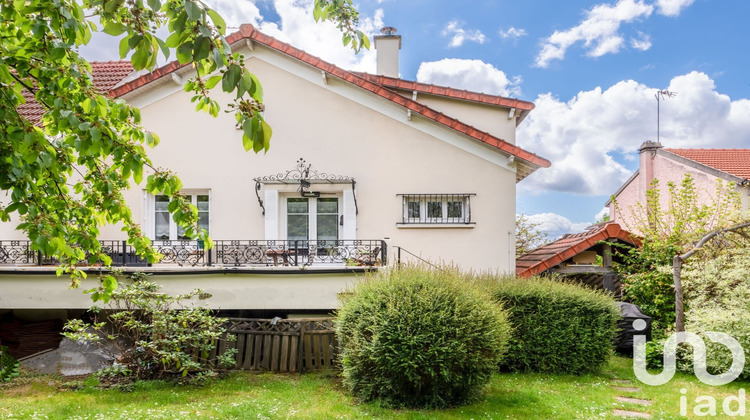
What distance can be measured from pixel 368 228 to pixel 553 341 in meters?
4.58

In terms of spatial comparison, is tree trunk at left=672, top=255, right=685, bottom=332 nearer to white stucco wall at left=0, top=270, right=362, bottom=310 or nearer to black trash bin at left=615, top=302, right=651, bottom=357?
black trash bin at left=615, top=302, right=651, bottom=357

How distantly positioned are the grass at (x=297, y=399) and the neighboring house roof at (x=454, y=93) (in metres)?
6.91

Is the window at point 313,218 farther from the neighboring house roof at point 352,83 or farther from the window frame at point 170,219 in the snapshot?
the neighboring house roof at point 352,83

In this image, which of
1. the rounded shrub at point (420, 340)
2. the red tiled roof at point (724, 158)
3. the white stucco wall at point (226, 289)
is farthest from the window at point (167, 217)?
the red tiled roof at point (724, 158)

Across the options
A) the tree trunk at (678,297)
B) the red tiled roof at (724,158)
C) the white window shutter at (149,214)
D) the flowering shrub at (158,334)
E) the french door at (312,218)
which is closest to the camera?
the flowering shrub at (158,334)

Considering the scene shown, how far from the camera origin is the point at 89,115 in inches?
144

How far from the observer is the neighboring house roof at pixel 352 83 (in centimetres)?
1077

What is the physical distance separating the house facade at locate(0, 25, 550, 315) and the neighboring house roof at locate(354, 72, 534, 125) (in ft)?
5.93

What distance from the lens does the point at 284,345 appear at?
9.12 m

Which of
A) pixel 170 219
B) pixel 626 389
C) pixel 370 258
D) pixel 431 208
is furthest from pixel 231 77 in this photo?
pixel 170 219

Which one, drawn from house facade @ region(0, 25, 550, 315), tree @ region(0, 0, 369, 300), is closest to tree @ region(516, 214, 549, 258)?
house facade @ region(0, 25, 550, 315)

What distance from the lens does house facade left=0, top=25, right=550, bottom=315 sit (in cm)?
1088

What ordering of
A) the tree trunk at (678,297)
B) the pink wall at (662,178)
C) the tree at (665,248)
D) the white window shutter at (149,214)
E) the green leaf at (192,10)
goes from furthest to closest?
1. the pink wall at (662,178)
2. the tree at (665,248)
3. the white window shutter at (149,214)
4. the tree trunk at (678,297)
5. the green leaf at (192,10)

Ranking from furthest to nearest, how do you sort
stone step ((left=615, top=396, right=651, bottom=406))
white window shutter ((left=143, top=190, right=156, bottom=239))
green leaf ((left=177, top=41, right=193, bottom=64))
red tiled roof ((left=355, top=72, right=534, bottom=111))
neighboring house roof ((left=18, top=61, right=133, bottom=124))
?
1. red tiled roof ((left=355, top=72, right=534, bottom=111))
2. neighboring house roof ((left=18, top=61, right=133, bottom=124))
3. white window shutter ((left=143, top=190, right=156, bottom=239))
4. stone step ((left=615, top=396, right=651, bottom=406))
5. green leaf ((left=177, top=41, right=193, bottom=64))
